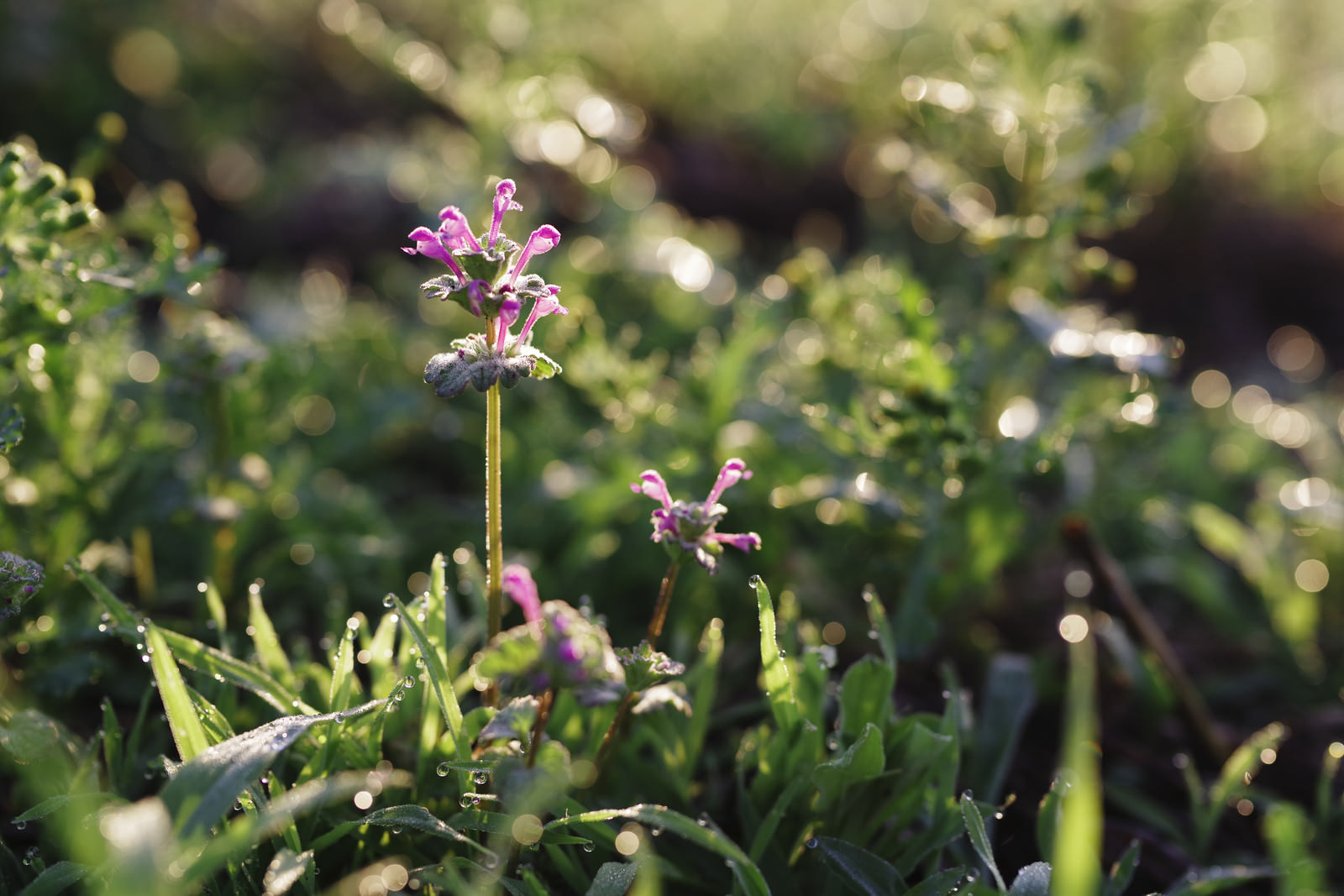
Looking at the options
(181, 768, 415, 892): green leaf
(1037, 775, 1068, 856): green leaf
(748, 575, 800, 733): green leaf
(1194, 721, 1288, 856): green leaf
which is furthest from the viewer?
(1194, 721, 1288, 856): green leaf

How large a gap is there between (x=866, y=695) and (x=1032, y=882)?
0.35 m

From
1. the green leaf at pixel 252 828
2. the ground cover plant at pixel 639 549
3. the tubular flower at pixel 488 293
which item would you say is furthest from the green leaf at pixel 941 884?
the tubular flower at pixel 488 293

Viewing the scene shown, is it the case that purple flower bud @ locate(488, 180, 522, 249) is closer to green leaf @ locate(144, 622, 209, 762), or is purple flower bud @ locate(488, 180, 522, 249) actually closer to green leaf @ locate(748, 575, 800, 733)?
green leaf @ locate(748, 575, 800, 733)

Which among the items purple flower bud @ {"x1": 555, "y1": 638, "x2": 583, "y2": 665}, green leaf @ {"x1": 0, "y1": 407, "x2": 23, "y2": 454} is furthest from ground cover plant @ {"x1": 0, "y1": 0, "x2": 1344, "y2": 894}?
green leaf @ {"x1": 0, "y1": 407, "x2": 23, "y2": 454}

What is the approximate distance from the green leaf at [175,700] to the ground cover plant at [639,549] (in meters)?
0.01

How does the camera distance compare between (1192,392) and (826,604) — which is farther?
(1192,392)

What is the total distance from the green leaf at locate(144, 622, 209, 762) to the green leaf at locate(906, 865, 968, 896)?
0.93 metres

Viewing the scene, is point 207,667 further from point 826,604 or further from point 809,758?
point 826,604

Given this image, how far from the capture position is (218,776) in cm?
108

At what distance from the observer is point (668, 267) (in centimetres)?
281

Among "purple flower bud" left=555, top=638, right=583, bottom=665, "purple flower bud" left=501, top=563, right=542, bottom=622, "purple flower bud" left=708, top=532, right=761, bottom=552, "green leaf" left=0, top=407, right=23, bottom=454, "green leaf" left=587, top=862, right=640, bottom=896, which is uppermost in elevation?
"purple flower bud" left=708, top=532, right=761, bottom=552

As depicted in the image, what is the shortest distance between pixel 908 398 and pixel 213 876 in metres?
1.29

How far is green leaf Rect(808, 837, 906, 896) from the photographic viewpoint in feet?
4.32

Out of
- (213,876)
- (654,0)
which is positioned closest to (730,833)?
(213,876)
